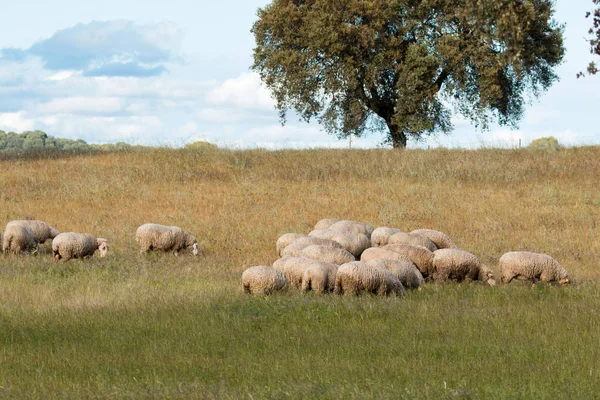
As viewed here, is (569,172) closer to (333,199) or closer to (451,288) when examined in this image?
(333,199)

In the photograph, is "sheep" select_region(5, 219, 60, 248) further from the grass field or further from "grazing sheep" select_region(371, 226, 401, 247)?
"grazing sheep" select_region(371, 226, 401, 247)

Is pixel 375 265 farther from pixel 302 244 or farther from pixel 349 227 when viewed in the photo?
pixel 349 227

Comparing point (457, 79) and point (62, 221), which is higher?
point (457, 79)

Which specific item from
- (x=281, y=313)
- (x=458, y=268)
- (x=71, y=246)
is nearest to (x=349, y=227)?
(x=458, y=268)

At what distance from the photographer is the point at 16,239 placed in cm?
1847

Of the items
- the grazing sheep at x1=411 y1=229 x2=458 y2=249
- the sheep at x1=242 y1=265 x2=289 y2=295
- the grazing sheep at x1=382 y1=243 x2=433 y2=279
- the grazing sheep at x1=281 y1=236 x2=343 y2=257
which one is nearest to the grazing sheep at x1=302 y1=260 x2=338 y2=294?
the sheep at x1=242 y1=265 x2=289 y2=295

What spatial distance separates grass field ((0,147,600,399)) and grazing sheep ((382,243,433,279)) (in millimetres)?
954

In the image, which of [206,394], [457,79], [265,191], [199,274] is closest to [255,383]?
[206,394]

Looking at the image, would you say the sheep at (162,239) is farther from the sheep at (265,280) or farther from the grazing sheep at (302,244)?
the sheep at (265,280)

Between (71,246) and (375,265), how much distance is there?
796cm

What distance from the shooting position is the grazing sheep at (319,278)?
511 inches

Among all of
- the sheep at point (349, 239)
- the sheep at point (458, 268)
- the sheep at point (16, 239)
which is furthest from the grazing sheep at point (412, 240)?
the sheep at point (16, 239)

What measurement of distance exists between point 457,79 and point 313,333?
33.9 metres

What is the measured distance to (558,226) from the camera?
79.3ft
